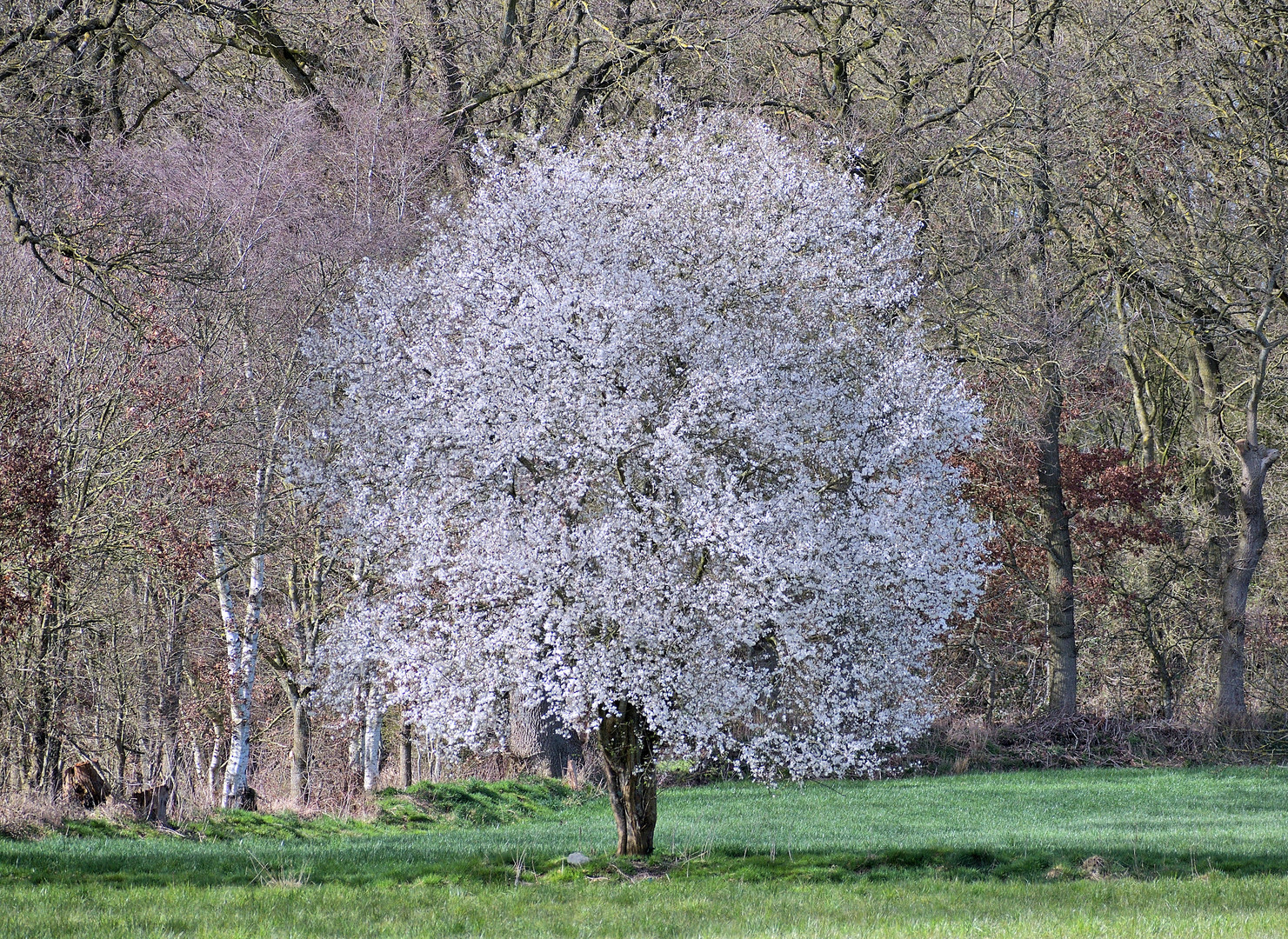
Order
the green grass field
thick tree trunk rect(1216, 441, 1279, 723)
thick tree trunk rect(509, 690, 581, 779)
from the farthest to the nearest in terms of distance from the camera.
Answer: thick tree trunk rect(1216, 441, 1279, 723), thick tree trunk rect(509, 690, 581, 779), the green grass field

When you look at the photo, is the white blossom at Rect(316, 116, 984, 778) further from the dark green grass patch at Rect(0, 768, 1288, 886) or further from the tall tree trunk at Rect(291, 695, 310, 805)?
the tall tree trunk at Rect(291, 695, 310, 805)

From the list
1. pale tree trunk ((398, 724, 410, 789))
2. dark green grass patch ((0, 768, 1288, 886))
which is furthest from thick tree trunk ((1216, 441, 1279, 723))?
pale tree trunk ((398, 724, 410, 789))

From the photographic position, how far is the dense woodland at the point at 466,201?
1410 centimetres

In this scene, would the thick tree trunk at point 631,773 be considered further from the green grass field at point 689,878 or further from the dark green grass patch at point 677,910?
the dark green grass patch at point 677,910

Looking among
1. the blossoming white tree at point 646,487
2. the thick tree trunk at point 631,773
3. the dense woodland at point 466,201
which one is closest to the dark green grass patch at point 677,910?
the thick tree trunk at point 631,773

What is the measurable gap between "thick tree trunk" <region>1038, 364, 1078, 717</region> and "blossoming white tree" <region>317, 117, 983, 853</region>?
1136 centimetres

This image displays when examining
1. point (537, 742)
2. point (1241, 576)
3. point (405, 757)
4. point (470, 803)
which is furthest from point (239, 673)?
point (1241, 576)

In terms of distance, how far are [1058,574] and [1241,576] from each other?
3225 millimetres

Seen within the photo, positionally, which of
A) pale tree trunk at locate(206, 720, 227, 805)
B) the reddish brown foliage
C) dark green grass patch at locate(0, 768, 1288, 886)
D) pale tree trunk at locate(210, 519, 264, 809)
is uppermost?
the reddish brown foliage

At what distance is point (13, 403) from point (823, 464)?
7.26 meters

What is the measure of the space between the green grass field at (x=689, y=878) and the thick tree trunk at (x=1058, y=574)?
20.9 ft

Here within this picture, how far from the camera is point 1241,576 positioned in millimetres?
21766

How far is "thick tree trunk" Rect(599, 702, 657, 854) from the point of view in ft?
33.7

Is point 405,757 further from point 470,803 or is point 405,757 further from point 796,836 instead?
A: point 796,836
